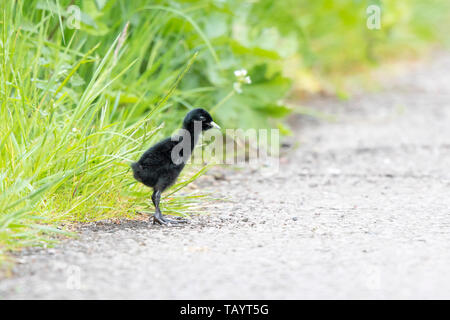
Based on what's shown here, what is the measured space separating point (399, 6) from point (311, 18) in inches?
63.3

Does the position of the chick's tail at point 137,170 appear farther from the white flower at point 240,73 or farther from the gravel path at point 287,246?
the white flower at point 240,73

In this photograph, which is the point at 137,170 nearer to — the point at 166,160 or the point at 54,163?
the point at 166,160

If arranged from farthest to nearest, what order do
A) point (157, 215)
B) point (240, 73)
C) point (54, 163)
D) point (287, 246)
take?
point (240, 73) → point (157, 215) → point (54, 163) → point (287, 246)

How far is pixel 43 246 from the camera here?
3.08 meters

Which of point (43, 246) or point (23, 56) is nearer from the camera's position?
point (43, 246)

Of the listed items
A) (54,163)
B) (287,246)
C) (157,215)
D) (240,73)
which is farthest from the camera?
(240,73)

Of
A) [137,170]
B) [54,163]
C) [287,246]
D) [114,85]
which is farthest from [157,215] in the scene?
[114,85]

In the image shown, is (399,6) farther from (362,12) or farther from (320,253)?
(320,253)

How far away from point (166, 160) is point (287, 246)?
900 mm

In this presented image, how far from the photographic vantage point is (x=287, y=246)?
3.28 meters

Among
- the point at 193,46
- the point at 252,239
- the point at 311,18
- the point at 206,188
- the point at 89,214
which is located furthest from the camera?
the point at 311,18

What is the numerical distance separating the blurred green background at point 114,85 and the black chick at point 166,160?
114 millimetres

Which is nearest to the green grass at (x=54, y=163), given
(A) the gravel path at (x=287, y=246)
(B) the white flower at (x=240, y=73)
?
(A) the gravel path at (x=287, y=246)

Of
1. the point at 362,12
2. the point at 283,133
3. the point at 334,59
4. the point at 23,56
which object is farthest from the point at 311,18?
the point at 23,56
